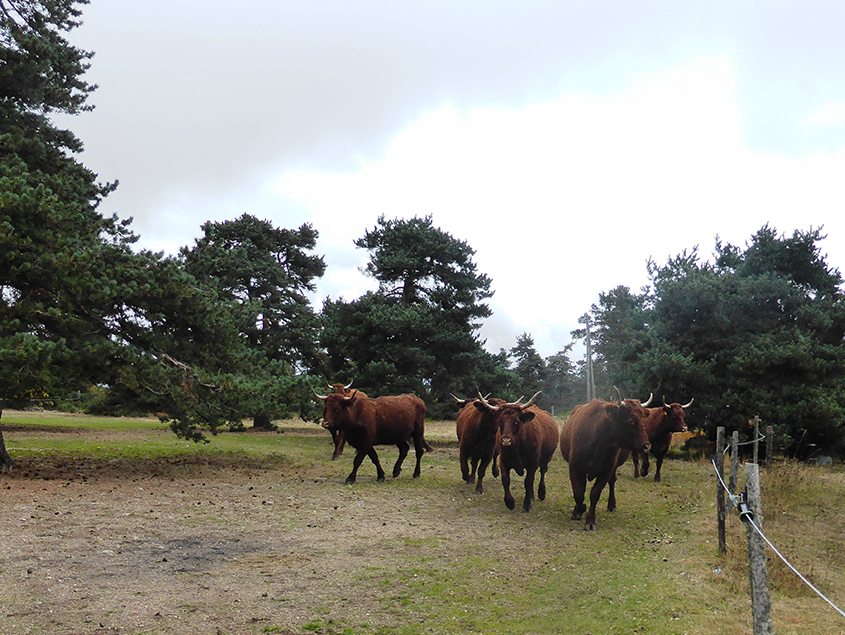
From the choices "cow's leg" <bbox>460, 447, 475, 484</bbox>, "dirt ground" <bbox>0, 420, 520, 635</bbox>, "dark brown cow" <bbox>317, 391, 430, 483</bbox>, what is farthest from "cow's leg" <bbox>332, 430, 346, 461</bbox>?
"cow's leg" <bbox>460, 447, 475, 484</bbox>

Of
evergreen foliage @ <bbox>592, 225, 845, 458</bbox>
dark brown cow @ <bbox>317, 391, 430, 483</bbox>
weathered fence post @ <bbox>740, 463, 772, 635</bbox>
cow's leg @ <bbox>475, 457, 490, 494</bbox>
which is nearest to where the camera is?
weathered fence post @ <bbox>740, 463, 772, 635</bbox>

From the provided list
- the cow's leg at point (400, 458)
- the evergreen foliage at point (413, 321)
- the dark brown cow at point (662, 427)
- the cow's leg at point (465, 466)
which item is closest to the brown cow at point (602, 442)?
the cow's leg at point (465, 466)

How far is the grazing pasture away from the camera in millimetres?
5215

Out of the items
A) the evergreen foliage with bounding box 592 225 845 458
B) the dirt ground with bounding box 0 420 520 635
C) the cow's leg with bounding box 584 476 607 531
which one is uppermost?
the evergreen foliage with bounding box 592 225 845 458

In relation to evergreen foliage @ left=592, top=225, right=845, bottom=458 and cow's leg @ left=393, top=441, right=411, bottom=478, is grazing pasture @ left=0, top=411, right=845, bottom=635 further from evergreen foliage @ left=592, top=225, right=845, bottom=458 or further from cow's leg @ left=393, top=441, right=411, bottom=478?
evergreen foliage @ left=592, top=225, right=845, bottom=458

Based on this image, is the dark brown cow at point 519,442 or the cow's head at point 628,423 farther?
the dark brown cow at point 519,442

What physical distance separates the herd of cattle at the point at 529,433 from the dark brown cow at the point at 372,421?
0.02 m

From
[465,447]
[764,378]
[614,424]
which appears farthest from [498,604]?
[764,378]

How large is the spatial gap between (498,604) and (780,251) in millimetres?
21550

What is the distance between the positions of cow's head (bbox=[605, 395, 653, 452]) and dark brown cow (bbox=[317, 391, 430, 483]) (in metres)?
5.47

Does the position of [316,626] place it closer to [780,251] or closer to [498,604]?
[498,604]

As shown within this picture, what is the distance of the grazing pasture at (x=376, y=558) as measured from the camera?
205 inches

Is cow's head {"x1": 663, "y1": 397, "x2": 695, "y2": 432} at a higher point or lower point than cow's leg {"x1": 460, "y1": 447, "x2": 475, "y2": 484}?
higher

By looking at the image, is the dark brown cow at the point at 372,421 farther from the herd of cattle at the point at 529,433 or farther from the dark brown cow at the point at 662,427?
the dark brown cow at the point at 662,427
